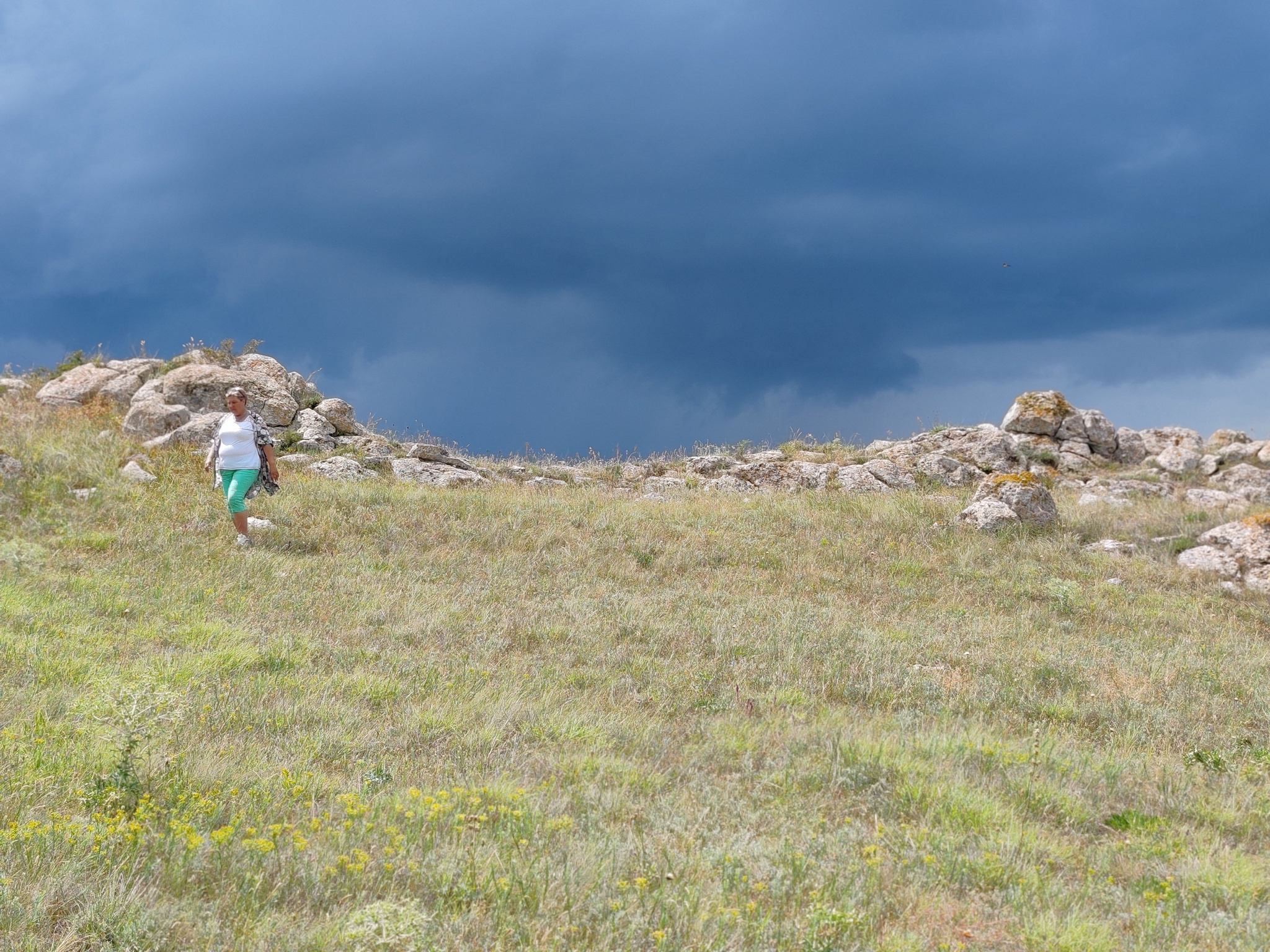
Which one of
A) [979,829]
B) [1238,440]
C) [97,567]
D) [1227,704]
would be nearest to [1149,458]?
[1238,440]

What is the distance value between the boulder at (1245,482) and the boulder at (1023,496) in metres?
9.62

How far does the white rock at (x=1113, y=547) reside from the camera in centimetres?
1670

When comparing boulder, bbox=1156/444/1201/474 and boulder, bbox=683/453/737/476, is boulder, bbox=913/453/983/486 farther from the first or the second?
boulder, bbox=1156/444/1201/474

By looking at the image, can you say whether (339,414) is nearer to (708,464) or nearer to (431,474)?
(431,474)

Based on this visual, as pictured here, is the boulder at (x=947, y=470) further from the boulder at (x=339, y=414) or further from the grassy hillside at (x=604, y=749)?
the boulder at (x=339, y=414)

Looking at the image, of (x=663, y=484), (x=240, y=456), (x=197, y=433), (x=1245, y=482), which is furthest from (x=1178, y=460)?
(x=197, y=433)

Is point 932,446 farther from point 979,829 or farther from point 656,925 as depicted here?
point 656,925

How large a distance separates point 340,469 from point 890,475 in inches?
593

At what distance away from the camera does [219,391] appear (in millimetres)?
22656

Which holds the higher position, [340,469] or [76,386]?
[76,386]

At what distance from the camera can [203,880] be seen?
3.94 metres

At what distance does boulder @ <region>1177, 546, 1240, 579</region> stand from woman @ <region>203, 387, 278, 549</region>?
16953mm

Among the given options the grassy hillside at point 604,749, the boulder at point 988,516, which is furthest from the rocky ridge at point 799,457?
the grassy hillside at point 604,749

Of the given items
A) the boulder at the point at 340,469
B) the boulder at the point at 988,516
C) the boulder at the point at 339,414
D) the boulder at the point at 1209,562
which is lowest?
the boulder at the point at 1209,562
